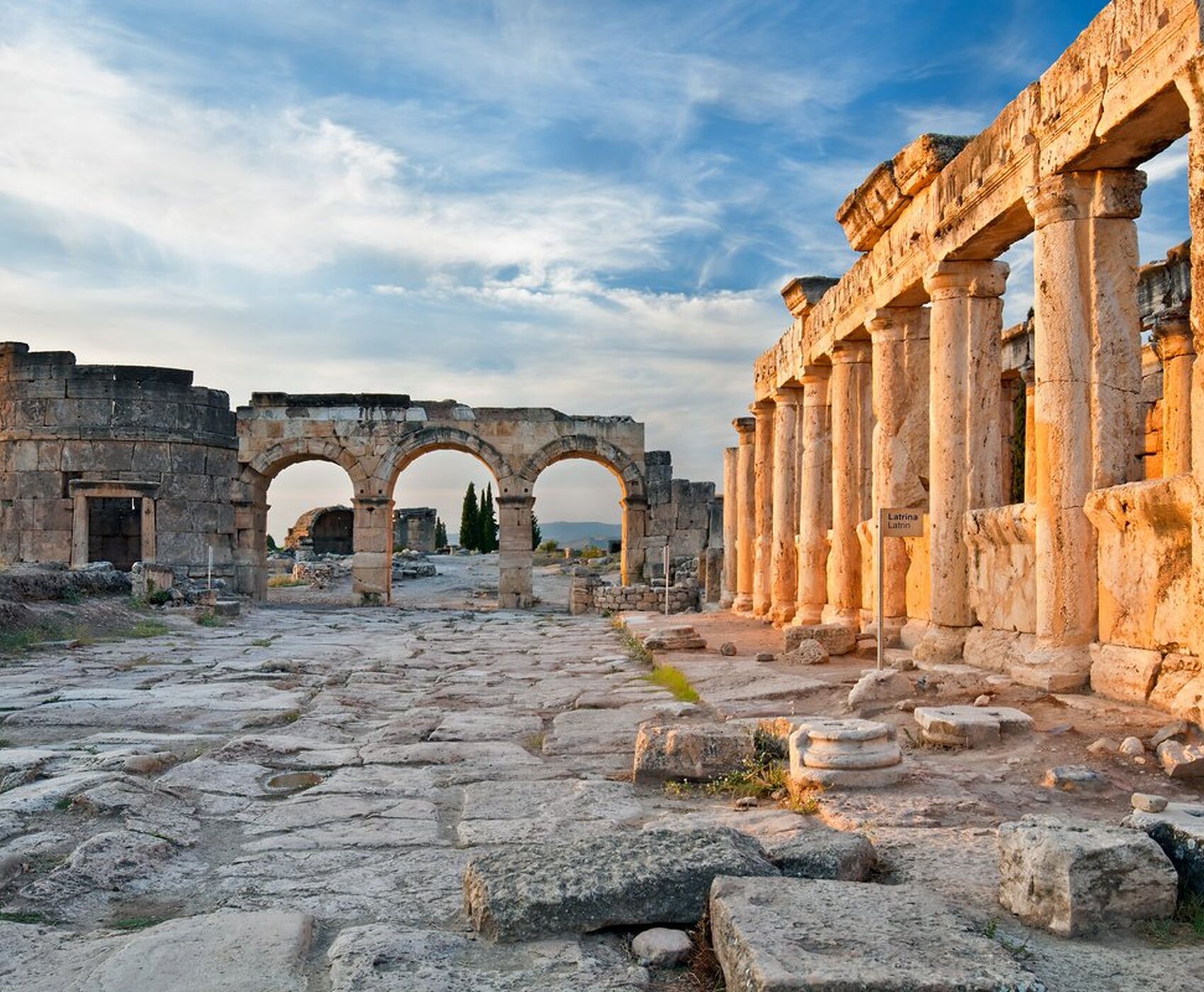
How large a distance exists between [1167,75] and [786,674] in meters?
5.06

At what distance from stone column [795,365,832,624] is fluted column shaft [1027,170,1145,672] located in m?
6.39

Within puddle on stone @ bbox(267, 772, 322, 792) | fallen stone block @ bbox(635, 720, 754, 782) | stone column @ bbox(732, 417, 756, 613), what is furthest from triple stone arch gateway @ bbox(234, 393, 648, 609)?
fallen stone block @ bbox(635, 720, 754, 782)

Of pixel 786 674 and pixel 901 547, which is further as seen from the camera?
pixel 901 547

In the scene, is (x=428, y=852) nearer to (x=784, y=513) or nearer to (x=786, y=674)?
(x=786, y=674)

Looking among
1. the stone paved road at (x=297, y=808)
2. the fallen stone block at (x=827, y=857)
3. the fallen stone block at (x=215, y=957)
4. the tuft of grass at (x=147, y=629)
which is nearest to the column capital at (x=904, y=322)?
the stone paved road at (x=297, y=808)

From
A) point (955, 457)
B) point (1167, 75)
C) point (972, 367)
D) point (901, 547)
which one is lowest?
point (901, 547)

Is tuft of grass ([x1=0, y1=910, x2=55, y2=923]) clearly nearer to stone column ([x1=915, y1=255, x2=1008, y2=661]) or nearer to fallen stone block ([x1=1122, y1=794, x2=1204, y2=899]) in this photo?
fallen stone block ([x1=1122, y1=794, x2=1204, y2=899])

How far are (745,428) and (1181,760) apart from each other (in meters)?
13.8

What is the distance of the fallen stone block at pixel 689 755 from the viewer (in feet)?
17.7

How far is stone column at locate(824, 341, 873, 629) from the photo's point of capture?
12328mm

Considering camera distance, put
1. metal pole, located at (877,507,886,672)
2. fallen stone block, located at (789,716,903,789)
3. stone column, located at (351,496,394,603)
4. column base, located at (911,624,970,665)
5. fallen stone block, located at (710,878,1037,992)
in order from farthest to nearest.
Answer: stone column, located at (351,496,394,603) → column base, located at (911,624,970,665) → metal pole, located at (877,507,886,672) → fallen stone block, located at (789,716,903,789) → fallen stone block, located at (710,878,1037,992)

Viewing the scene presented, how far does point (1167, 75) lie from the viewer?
5.81m

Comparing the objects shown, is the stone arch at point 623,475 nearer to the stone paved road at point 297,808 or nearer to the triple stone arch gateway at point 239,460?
the triple stone arch gateway at point 239,460

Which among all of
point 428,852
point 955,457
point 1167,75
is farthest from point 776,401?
point 428,852
